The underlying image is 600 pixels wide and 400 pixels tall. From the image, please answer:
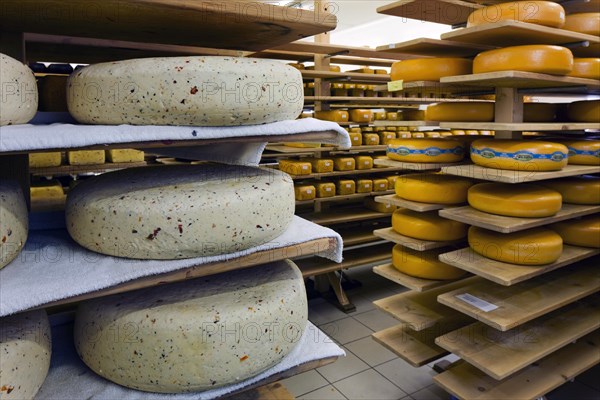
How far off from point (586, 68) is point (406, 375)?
2007 mm

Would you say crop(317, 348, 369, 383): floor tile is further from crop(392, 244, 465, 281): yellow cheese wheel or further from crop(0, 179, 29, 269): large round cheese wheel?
crop(0, 179, 29, 269): large round cheese wheel

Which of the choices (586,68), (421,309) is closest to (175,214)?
(421,309)

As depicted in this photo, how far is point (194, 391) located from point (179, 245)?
1.20 ft

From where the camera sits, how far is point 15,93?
36.4 inches

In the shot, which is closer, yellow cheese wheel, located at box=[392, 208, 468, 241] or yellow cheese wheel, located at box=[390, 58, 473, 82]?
yellow cheese wheel, located at box=[390, 58, 473, 82]

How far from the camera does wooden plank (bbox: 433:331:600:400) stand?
2145 millimetres

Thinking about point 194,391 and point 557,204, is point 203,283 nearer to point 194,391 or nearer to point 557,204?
point 194,391

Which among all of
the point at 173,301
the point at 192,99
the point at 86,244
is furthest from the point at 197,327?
the point at 192,99

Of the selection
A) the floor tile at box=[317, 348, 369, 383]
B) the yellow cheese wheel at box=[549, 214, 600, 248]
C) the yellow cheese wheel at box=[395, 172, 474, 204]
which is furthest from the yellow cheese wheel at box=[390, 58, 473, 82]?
the floor tile at box=[317, 348, 369, 383]

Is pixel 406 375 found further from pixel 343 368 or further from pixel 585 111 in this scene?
pixel 585 111

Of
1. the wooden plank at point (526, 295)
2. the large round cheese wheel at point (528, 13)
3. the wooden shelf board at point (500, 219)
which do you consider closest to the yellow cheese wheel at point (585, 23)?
the large round cheese wheel at point (528, 13)

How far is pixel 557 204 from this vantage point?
2.17m

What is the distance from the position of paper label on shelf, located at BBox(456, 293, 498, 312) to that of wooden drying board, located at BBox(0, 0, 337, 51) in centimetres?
151

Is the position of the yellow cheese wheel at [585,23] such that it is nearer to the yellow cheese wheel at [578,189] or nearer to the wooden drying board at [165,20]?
the yellow cheese wheel at [578,189]
